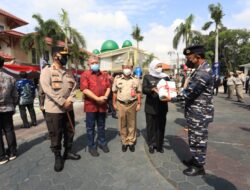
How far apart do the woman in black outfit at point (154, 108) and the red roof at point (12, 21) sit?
66.8ft

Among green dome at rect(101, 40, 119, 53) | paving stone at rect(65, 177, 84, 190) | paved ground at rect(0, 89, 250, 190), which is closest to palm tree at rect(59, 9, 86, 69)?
paved ground at rect(0, 89, 250, 190)

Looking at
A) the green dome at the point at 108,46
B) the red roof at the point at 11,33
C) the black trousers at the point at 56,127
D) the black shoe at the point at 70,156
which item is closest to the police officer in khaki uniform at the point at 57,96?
the black trousers at the point at 56,127

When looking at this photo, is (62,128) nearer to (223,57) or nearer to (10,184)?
(10,184)

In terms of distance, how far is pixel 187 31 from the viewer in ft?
88.7

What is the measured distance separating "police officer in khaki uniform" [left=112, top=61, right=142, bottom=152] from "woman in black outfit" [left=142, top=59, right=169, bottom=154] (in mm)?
288

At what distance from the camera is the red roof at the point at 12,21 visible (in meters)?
19.4

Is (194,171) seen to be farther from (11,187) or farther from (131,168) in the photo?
(11,187)

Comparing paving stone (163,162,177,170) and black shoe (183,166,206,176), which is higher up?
black shoe (183,166,206,176)

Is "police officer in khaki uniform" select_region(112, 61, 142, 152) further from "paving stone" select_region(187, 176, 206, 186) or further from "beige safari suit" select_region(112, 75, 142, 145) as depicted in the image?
"paving stone" select_region(187, 176, 206, 186)

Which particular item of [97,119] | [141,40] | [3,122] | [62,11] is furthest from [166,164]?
[141,40]

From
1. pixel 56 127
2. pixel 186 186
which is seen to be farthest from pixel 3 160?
pixel 186 186

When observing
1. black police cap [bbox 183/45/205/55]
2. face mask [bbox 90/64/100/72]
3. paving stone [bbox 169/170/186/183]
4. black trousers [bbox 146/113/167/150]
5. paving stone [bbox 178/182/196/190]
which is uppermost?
black police cap [bbox 183/45/205/55]

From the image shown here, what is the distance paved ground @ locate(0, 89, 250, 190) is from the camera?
2961 millimetres

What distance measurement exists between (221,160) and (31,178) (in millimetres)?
3270
